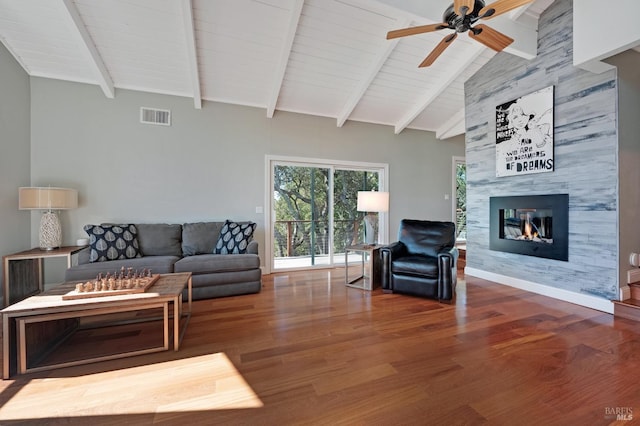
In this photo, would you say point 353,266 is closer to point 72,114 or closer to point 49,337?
point 49,337

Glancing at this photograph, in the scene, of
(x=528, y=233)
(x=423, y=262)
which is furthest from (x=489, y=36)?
(x=528, y=233)

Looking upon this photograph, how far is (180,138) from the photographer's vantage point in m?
4.17

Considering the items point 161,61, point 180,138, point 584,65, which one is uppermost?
point 161,61

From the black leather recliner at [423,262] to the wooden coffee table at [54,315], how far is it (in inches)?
97.5

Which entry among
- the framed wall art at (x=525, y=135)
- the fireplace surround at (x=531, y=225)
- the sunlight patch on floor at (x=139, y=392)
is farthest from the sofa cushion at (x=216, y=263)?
the framed wall art at (x=525, y=135)

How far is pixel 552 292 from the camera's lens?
332cm

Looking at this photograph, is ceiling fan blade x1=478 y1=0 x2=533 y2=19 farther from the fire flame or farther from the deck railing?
the deck railing

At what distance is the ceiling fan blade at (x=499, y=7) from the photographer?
2014 millimetres

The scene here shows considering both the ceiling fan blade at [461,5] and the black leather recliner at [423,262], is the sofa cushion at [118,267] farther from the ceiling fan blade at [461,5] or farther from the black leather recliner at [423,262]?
the ceiling fan blade at [461,5]

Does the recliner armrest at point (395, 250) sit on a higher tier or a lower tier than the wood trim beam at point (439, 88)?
lower

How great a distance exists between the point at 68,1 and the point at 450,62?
4661mm

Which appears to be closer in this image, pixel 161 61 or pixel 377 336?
pixel 377 336

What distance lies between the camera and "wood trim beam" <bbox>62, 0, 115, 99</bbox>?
2770mm

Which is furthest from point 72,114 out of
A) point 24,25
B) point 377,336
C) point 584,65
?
Answer: point 584,65
